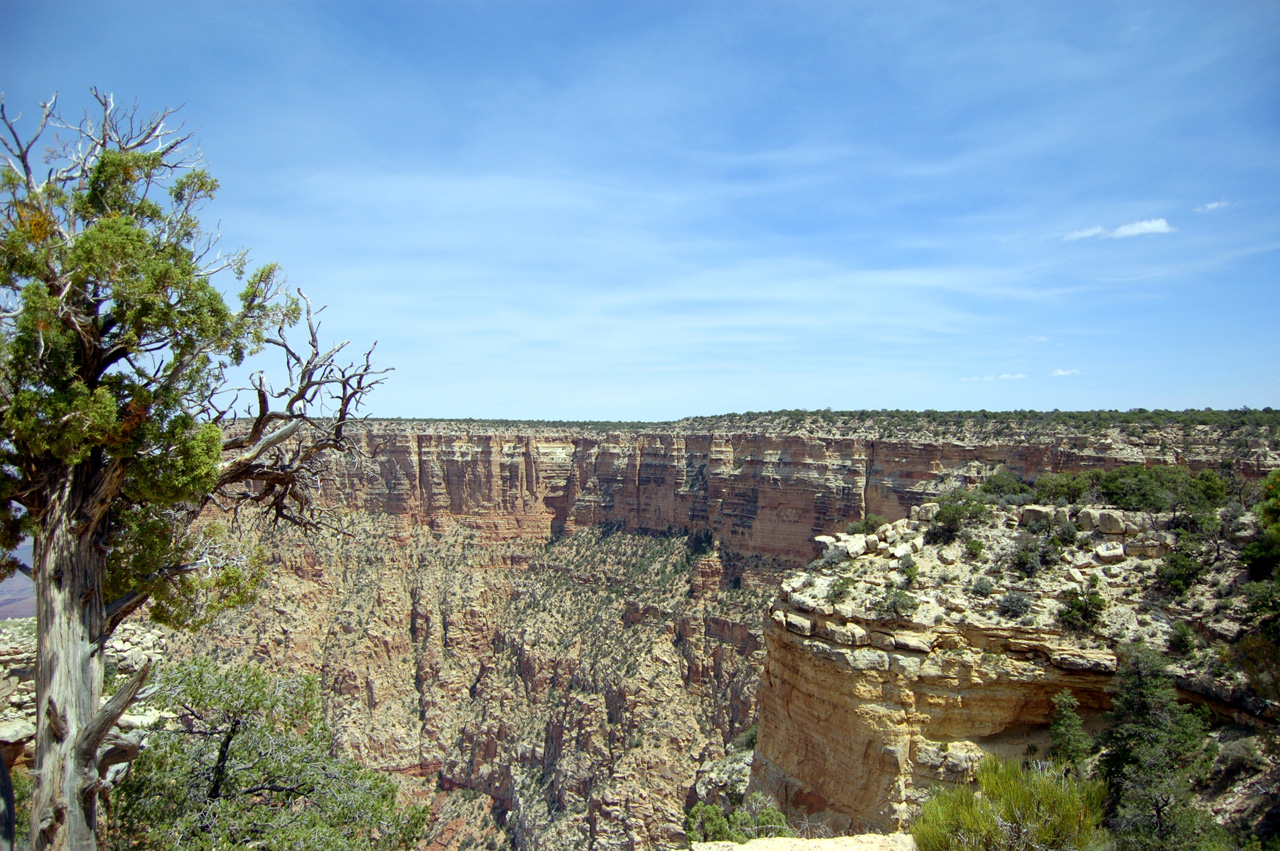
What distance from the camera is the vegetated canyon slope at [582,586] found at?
43.5 meters

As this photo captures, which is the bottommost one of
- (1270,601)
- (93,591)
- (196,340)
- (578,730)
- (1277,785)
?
(578,730)

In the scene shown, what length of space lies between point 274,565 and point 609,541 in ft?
96.1

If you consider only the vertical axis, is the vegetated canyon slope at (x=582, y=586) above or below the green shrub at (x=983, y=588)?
below

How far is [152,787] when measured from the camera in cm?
1087

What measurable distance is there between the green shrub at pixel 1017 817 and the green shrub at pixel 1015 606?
4.12 m

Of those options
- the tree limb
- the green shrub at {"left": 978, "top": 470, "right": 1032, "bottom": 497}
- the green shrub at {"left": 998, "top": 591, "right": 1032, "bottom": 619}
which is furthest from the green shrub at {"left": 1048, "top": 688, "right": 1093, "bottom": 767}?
the tree limb

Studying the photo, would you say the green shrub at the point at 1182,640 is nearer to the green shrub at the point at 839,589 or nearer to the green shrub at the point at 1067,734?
the green shrub at the point at 1067,734

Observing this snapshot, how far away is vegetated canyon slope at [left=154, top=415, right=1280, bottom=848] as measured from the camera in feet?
143

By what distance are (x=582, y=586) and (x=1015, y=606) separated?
49.2 meters

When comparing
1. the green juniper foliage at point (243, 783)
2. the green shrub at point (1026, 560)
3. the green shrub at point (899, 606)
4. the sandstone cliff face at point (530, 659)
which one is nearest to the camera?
the green juniper foliage at point (243, 783)

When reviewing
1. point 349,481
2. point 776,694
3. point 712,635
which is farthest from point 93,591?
point 349,481

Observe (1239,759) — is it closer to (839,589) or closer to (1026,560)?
(1026,560)

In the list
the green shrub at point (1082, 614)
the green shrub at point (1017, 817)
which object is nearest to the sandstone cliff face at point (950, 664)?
the green shrub at point (1082, 614)

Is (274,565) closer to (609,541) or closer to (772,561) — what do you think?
(609,541)
